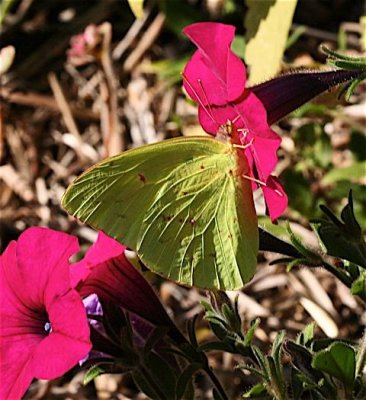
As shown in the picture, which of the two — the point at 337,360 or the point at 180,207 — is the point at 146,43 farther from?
the point at 337,360

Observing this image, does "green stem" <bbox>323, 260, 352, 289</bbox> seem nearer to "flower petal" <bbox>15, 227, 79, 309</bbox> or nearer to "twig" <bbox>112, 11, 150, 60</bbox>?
"flower petal" <bbox>15, 227, 79, 309</bbox>

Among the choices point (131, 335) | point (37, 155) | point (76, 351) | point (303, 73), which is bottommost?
point (37, 155)

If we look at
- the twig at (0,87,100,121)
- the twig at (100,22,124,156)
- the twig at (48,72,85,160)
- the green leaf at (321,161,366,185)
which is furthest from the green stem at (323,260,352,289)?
the twig at (0,87,100,121)

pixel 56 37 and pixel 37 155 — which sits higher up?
pixel 56 37

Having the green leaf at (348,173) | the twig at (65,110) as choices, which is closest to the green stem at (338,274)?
the green leaf at (348,173)

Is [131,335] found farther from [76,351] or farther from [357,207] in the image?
[357,207]

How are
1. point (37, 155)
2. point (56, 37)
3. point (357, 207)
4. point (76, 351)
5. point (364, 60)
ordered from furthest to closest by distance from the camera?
point (56, 37) → point (37, 155) → point (357, 207) → point (364, 60) → point (76, 351)

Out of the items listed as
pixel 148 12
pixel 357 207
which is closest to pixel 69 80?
pixel 148 12
